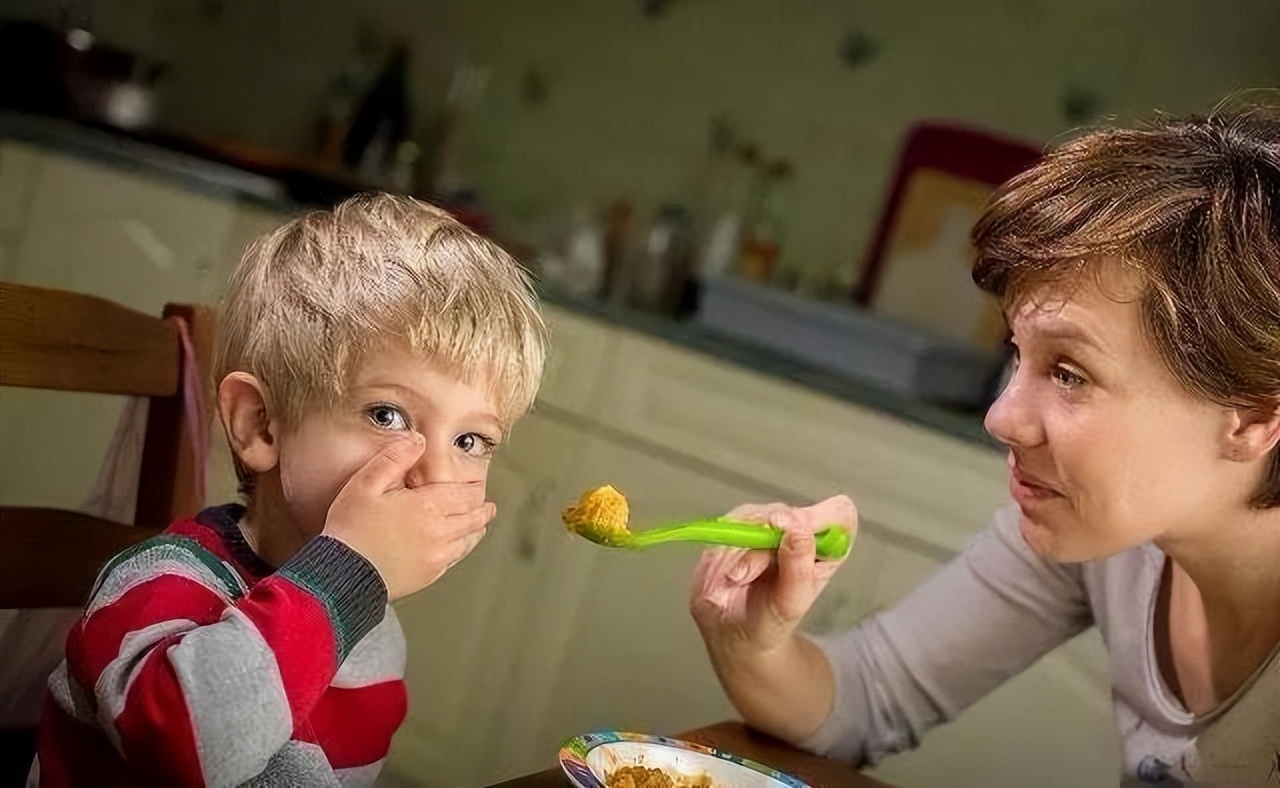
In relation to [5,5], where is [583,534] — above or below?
below

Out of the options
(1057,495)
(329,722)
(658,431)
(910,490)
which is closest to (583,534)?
(329,722)

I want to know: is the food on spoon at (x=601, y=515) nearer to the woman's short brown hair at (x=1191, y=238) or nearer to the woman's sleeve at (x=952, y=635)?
the woman's short brown hair at (x=1191, y=238)

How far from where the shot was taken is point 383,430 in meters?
0.42

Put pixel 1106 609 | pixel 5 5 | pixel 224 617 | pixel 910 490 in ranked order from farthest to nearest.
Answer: pixel 5 5, pixel 910 490, pixel 1106 609, pixel 224 617

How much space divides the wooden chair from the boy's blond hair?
0.05m

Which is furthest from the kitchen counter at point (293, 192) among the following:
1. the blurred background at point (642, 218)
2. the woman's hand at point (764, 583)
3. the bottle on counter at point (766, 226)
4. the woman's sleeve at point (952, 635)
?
the bottle on counter at point (766, 226)

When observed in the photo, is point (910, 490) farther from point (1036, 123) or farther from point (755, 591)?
point (1036, 123)

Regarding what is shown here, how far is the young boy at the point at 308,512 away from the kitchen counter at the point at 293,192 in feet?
0.15

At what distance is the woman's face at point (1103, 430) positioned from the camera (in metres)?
0.56

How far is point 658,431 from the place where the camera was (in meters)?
0.87

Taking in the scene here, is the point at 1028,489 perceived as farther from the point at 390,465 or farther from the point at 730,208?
the point at 730,208

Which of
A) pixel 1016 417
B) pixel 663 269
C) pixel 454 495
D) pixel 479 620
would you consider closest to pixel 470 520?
pixel 454 495

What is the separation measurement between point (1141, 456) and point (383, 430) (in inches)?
12.1

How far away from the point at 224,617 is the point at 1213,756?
502 millimetres
